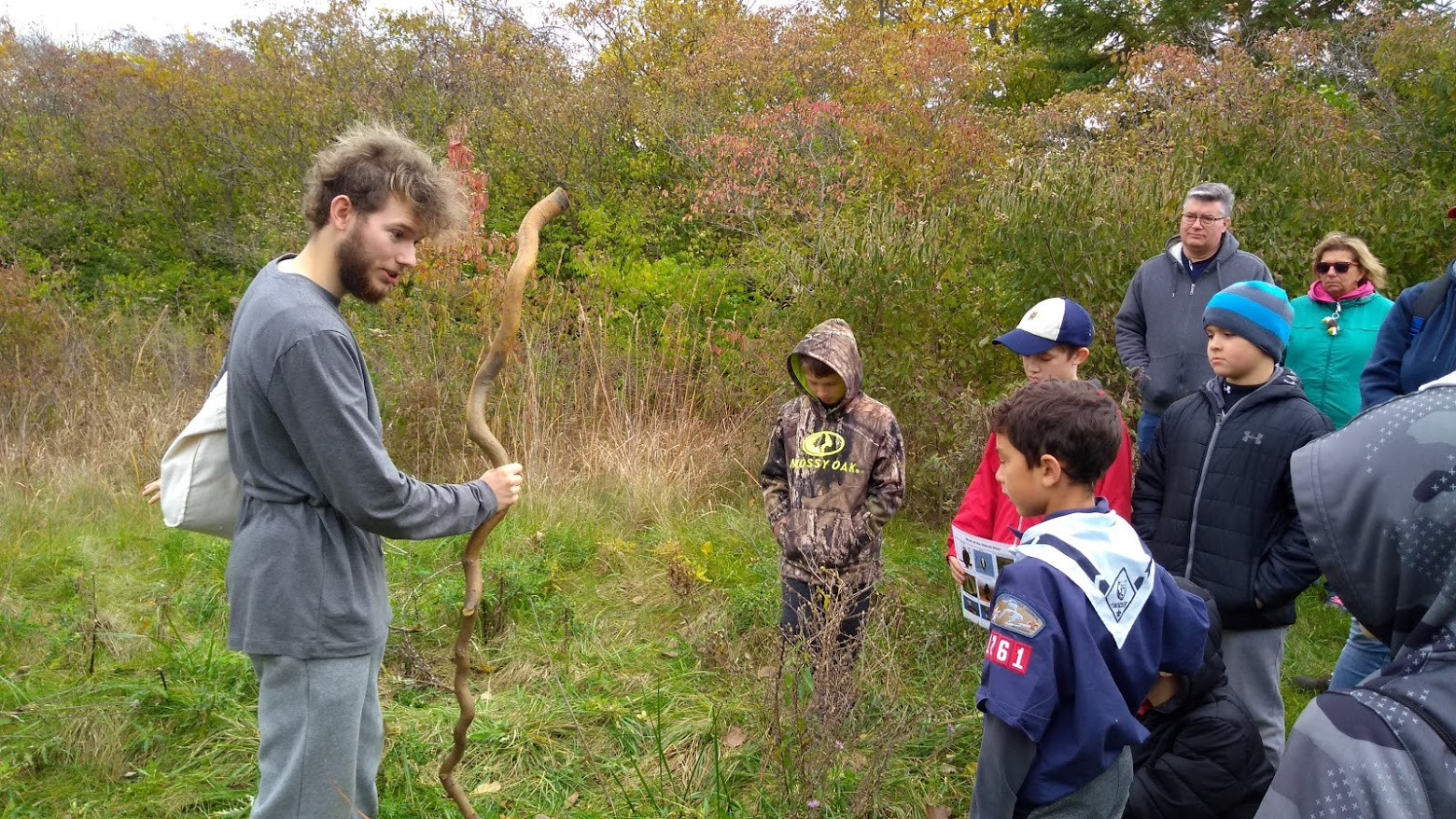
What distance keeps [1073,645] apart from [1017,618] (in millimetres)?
120

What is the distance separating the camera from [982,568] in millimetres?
2703

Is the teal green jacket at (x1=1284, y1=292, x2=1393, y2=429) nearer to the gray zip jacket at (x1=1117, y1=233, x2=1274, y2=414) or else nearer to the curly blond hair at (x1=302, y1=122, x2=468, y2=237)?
the gray zip jacket at (x1=1117, y1=233, x2=1274, y2=414)

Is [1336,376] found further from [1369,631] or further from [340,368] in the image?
[340,368]

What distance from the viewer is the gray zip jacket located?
4477 millimetres

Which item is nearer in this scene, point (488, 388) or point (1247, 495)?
point (488, 388)

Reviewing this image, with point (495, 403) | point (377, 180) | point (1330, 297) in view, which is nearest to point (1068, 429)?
point (377, 180)

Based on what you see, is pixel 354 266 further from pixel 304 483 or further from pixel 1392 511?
pixel 1392 511

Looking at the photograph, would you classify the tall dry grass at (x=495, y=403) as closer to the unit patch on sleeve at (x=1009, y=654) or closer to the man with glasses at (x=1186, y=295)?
the man with glasses at (x=1186, y=295)

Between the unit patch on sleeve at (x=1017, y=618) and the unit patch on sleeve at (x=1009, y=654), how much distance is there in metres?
0.02

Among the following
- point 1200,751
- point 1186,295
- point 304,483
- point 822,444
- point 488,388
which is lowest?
point 1200,751

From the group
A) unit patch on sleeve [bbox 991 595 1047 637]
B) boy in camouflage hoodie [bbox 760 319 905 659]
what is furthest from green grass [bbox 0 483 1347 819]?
unit patch on sleeve [bbox 991 595 1047 637]

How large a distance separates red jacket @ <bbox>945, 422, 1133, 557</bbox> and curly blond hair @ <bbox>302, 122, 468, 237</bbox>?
6.27ft

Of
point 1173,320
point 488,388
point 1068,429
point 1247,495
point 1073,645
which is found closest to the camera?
point 1073,645

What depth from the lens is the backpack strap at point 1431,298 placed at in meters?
3.57
